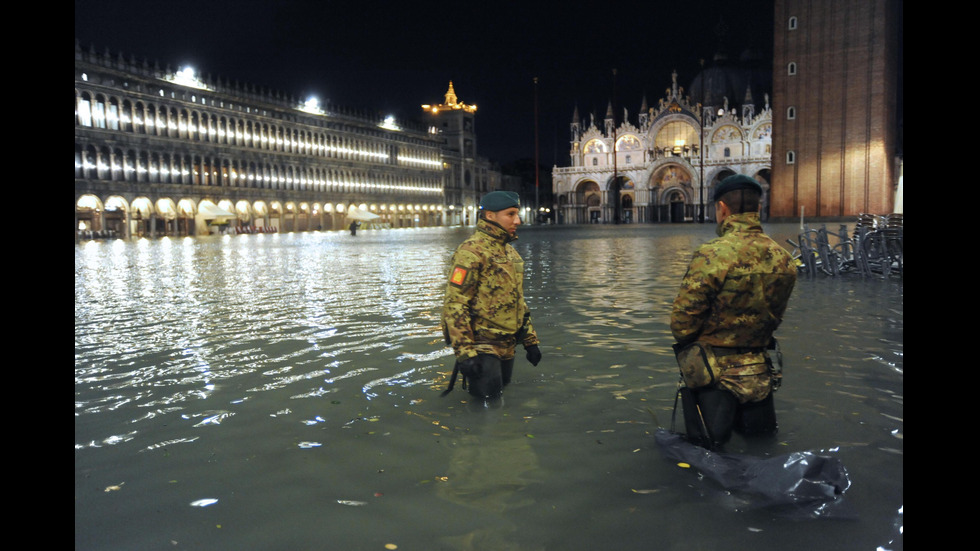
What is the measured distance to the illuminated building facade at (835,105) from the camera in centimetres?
4516

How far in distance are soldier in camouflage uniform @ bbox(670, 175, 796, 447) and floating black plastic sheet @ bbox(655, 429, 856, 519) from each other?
14.2 inches

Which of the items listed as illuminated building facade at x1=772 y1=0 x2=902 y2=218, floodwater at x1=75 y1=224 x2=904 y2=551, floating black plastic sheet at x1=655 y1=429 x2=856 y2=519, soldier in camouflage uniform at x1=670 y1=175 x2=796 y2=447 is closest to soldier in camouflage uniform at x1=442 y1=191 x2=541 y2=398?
floodwater at x1=75 y1=224 x2=904 y2=551

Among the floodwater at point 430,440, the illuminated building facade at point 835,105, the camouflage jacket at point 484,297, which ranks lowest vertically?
the floodwater at point 430,440

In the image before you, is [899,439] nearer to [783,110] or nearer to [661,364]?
[661,364]

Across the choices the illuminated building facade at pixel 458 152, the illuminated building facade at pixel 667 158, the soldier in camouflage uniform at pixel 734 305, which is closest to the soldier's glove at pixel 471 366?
the soldier in camouflage uniform at pixel 734 305

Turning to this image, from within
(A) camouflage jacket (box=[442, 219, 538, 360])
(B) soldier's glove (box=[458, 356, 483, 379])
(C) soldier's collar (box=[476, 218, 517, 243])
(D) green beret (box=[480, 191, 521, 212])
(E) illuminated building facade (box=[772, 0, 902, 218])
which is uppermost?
(E) illuminated building facade (box=[772, 0, 902, 218])

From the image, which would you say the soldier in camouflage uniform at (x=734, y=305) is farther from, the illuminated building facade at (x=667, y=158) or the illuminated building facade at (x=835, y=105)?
the illuminated building facade at (x=667, y=158)

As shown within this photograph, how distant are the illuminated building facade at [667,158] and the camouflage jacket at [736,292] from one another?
80310 mm

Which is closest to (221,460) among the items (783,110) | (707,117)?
(783,110)

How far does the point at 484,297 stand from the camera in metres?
4.80

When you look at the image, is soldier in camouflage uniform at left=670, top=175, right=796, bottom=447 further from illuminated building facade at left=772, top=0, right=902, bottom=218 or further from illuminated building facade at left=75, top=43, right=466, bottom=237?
illuminated building facade at left=75, top=43, right=466, bottom=237

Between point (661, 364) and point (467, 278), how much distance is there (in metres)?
2.42

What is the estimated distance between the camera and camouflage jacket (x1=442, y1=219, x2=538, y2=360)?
4629 millimetres
